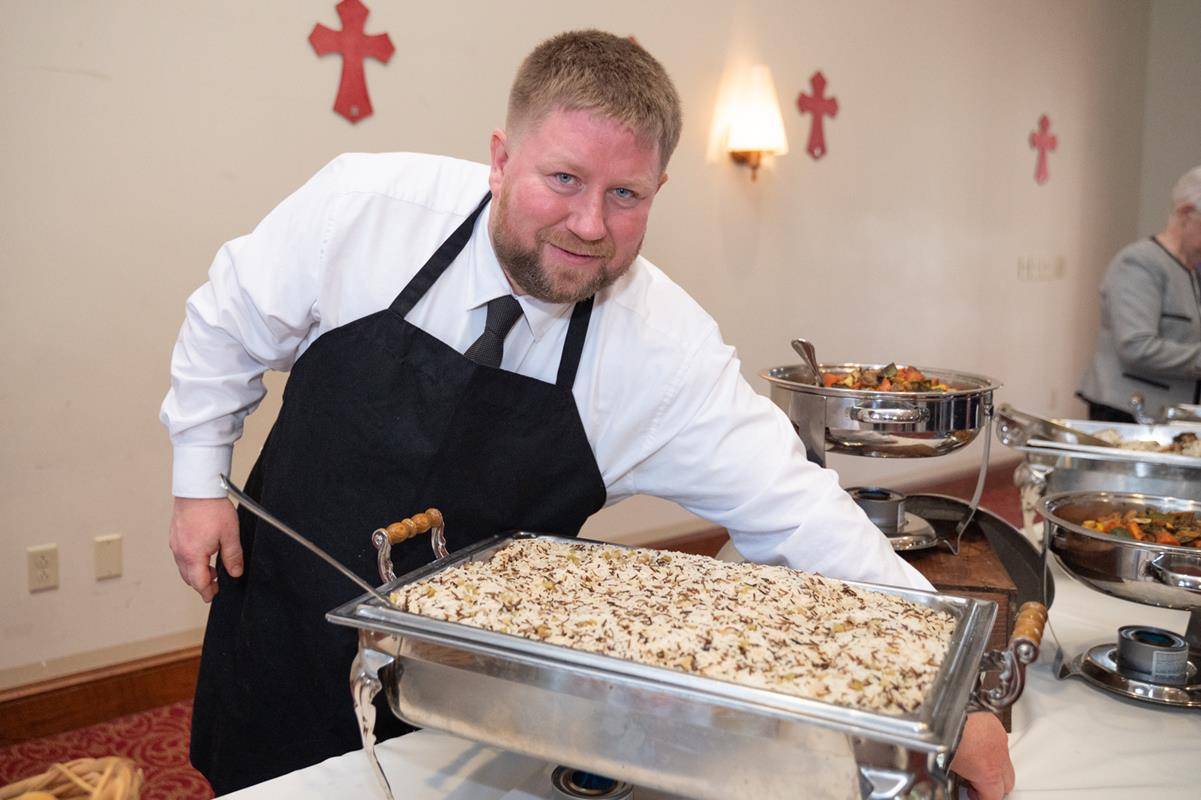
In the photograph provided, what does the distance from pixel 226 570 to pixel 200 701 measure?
0.95ft

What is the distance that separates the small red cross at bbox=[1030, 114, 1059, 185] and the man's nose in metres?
5.64

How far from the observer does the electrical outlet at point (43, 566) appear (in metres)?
2.70

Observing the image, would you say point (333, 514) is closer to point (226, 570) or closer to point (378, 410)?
point (378, 410)

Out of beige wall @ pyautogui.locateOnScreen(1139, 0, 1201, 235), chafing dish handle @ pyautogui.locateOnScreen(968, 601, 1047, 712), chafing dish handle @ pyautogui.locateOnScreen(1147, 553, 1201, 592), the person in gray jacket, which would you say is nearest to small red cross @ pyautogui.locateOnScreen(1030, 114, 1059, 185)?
beige wall @ pyautogui.locateOnScreen(1139, 0, 1201, 235)

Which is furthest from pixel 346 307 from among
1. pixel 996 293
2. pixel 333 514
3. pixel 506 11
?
pixel 996 293

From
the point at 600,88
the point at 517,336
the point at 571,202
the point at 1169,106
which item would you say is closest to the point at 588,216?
the point at 571,202

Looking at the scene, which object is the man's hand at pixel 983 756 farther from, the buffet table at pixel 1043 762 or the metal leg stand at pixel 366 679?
the metal leg stand at pixel 366 679

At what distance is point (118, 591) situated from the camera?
2.86m

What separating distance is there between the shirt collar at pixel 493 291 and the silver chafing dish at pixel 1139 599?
32.9 inches

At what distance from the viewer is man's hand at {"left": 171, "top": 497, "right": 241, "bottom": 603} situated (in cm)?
162

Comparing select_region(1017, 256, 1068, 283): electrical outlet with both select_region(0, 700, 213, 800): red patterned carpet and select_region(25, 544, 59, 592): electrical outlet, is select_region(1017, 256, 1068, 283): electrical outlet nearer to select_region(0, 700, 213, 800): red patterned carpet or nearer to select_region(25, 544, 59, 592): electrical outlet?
select_region(0, 700, 213, 800): red patterned carpet

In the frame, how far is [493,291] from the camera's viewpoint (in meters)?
1.50

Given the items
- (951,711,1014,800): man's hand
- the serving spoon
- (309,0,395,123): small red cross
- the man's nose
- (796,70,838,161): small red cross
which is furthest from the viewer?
(796,70,838,161): small red cross

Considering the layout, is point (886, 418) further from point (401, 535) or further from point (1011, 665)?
point (401, 535)
